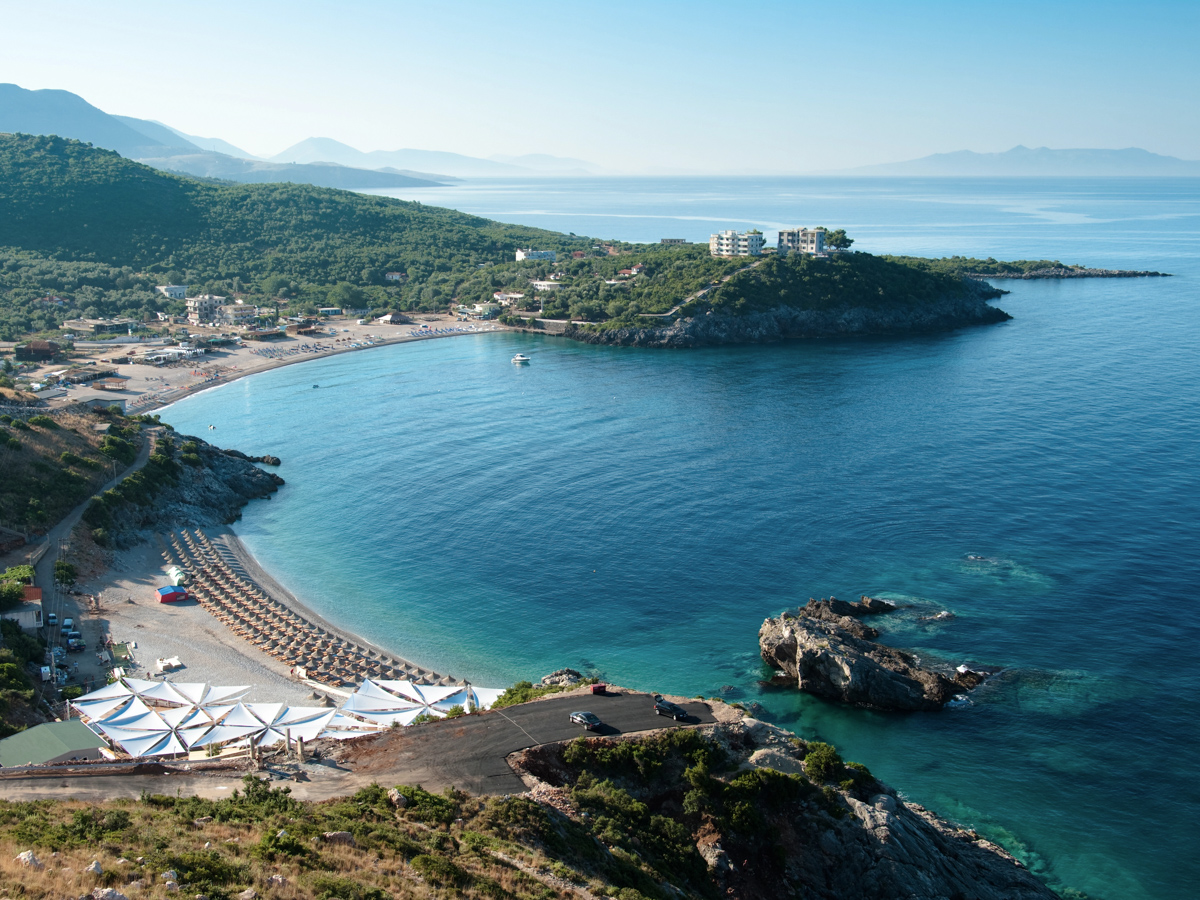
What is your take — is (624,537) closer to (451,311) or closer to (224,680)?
(224,680)

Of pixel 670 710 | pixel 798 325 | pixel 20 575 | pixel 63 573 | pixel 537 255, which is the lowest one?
pixel 63 573

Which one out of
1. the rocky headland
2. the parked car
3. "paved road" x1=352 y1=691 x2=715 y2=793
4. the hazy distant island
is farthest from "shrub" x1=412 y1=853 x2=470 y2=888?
the hazy distant island

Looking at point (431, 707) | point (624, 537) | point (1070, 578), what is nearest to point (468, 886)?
point (431, 707)

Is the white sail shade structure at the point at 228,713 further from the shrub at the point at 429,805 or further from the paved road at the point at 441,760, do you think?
the shrub at the point at 429,805

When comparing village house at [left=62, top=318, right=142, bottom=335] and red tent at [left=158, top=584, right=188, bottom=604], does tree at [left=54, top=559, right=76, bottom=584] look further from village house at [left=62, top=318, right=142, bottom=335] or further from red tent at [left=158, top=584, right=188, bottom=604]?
village house at [left=62, top=318, right=142, bottom=335]

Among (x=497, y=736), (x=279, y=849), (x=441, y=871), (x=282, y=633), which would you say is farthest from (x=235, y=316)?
(x=441, y=871)

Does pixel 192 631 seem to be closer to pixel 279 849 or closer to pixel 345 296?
pixel 279 849
